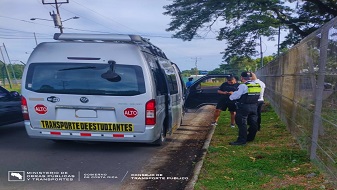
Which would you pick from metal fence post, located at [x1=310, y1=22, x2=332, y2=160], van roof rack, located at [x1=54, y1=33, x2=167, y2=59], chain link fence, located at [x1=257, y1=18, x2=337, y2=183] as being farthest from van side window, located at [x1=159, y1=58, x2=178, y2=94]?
metal fence post, located at [x1=310, y1=22, x2=332, y2=160]

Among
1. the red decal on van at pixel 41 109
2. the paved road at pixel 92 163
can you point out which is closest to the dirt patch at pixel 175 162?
the paved road at pixel 92 163

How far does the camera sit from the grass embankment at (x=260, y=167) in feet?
14.7

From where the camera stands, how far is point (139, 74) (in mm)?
5938

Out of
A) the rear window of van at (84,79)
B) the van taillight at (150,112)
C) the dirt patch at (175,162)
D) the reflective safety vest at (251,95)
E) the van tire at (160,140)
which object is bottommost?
the dirt patch at (175,162)

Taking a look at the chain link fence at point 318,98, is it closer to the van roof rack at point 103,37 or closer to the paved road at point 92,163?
the paved road at point 92,163

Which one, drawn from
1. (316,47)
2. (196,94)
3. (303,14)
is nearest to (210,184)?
(316,47)

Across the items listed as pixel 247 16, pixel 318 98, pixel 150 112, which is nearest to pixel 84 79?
pixel 150 112

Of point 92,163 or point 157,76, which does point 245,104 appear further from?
point 92,163

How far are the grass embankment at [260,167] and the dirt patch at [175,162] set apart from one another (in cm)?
28

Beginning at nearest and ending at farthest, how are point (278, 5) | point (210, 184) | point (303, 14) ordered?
point (210, 184) < point (278, 5) < point (303, 14)

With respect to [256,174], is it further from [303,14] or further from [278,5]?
[303,14]

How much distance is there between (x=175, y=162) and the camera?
5.89 meters

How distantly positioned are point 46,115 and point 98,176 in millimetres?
1678

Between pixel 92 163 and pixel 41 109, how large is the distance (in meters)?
1.35
